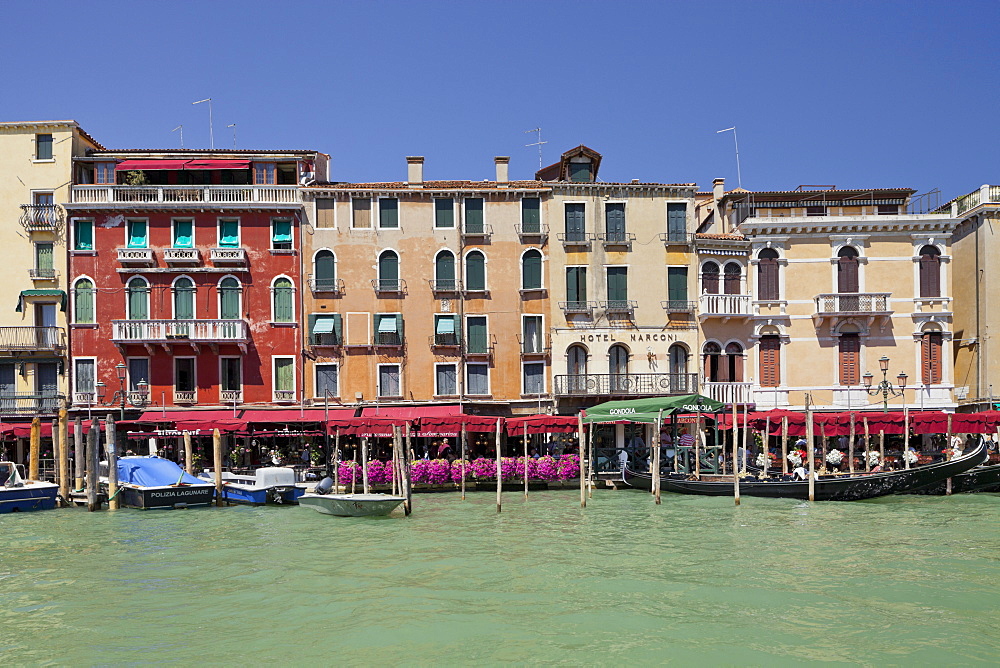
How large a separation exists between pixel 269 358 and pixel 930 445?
82.0ft

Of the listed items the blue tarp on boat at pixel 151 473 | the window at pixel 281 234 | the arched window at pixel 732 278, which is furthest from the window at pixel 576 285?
the blue tarp on boat at pixel 151 473

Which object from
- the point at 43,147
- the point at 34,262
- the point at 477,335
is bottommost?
the point at 477,335

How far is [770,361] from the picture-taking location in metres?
38.9

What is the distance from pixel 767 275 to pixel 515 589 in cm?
2451

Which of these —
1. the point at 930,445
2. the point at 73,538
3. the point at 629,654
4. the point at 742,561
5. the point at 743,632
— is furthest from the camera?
the point at 930,445

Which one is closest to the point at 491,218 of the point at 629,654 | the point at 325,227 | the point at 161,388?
the point at 325,227

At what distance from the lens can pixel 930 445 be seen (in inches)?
1467

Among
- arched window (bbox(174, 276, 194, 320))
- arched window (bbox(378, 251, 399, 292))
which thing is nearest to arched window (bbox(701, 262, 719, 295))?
arched window (bbox(378, 251, 399, 292))

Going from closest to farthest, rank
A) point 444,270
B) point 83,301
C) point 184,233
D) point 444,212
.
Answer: point 83,301 → point 184,233 → point 444,270 → point 444,212

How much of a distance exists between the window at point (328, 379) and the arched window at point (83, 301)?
8725mm

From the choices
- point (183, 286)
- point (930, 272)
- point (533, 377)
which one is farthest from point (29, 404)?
point (930, 272)

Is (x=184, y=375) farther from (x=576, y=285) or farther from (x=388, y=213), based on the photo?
(x=576, y=285)

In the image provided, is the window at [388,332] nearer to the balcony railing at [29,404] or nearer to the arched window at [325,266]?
the arched window at [325,266]

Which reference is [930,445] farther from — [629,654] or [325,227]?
[629,654]
